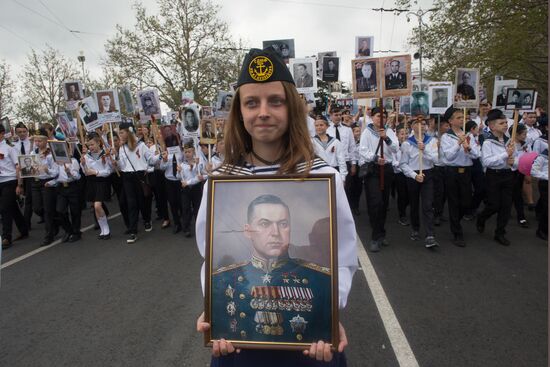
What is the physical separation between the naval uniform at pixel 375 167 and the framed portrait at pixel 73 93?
21.5 ft

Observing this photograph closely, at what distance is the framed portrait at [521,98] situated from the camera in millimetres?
7691

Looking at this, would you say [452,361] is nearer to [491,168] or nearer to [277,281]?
→ [277,281]

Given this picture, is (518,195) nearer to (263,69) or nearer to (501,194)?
(501,194)

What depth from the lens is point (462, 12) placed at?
49.8 ft

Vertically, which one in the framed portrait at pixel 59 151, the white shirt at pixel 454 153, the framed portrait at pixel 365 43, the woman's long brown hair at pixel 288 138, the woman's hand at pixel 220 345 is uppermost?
the framed portrait at pixel 365 43

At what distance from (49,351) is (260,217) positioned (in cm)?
322

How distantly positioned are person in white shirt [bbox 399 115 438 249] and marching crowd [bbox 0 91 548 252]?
2cm

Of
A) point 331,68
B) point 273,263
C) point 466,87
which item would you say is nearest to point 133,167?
point 331,68

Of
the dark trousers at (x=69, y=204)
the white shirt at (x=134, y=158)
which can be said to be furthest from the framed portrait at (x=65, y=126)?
the white shirt at (x=134, y=158)

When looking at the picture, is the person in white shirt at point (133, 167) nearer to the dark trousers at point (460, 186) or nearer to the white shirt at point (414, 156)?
the white shirt at point (414, 156)

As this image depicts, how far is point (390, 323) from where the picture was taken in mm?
3748

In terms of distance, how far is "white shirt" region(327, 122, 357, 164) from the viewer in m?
8.67

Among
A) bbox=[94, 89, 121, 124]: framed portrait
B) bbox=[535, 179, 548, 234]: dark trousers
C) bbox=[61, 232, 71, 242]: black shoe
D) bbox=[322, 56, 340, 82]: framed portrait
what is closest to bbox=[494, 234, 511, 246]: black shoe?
bbox=[535, 179, 548, 234]: dark trousers

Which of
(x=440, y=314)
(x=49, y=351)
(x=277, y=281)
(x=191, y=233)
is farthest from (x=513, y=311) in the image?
(x=191, y=233)
